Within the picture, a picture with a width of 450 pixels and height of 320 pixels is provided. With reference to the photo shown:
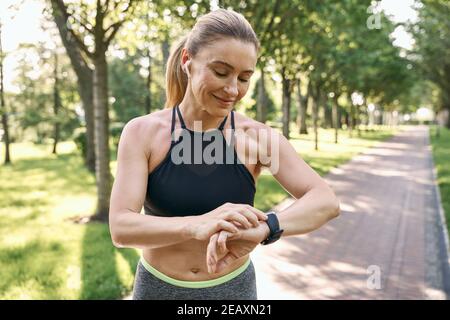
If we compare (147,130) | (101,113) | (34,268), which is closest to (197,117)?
(147,130)

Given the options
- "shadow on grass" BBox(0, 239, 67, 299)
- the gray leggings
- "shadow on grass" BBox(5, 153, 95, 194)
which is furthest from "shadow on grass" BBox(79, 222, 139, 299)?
"shadow on grass" BBox(5, 153, 95, 194)

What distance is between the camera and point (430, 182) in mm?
14844

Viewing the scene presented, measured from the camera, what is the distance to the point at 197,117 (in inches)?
62.7

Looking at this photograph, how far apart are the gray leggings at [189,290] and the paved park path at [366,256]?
12.4ft

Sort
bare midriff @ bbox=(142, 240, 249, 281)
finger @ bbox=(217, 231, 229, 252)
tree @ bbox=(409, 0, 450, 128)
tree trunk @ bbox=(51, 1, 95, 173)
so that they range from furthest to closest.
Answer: tree @ bbox=(409, 0, 450, 128) < tree trunk @ bbox=(51, 1, 95, 173) < bare midriff @ bbox=(142, 240, 249, 281) < finger @ bbox=(217, 231, 229, 252)

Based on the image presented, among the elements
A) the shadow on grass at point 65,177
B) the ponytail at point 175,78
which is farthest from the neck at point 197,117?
the shadow on grass at point 65,177

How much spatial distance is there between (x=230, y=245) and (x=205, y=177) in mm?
274

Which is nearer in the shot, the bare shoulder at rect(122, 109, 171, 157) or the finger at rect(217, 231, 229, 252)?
the finger at rect(217, 231, 229, 252)

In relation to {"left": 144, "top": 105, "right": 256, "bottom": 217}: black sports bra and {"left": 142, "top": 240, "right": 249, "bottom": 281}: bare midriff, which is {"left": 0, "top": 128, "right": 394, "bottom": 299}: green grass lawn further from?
{"left": 144, "top": 105, "right": 256, "bottom": 217}: black sports bra

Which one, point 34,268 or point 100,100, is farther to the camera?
point 100,100

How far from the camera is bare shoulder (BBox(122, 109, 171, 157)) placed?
5.00ft

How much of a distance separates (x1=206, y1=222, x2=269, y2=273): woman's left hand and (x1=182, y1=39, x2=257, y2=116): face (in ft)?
1.35

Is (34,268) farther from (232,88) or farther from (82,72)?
(82,72)

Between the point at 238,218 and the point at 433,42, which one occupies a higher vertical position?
the point at 433,42
